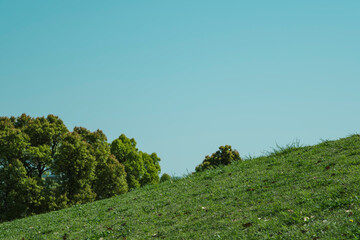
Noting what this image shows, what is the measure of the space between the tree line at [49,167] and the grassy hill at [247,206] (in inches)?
571

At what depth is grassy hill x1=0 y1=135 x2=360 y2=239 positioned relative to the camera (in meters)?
6.92

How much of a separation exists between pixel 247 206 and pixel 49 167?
2661 cm

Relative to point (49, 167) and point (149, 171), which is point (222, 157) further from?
point (49, 167)

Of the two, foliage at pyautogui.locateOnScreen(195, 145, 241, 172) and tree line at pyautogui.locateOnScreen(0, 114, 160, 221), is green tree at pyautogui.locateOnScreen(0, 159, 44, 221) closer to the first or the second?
tree line at pyautogui.locateOnScreen(0, 114, 160, 221)

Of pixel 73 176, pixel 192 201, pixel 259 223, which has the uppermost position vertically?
pixel 73 176

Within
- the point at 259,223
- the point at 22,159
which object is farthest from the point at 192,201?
the point at 22,159

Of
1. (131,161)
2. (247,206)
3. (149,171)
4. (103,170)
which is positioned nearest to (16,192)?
(103,170)

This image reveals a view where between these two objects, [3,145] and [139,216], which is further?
[3,145]

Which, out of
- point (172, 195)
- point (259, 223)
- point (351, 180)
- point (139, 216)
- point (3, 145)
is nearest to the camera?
point (259, 223)

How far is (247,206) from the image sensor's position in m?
8.79

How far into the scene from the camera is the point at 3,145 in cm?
2814

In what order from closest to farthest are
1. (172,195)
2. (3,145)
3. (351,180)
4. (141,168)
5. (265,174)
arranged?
(351,180) < (265,174) < (172,195) < (3,145) < (141,168)

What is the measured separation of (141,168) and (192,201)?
110ft

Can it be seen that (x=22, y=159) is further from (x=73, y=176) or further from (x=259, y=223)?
(x=259, y=223)
